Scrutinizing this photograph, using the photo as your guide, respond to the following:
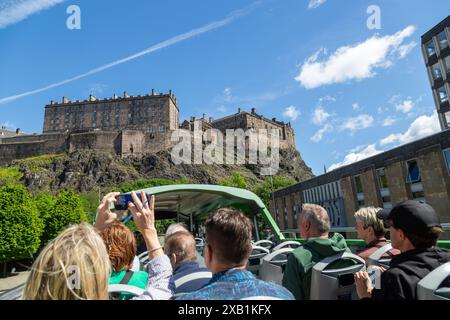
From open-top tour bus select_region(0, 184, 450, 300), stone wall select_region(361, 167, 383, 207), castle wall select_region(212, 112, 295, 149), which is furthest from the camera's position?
castle wall select_region(212, 112, 295, 149)

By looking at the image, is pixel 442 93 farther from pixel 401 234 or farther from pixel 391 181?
pixel 401 234

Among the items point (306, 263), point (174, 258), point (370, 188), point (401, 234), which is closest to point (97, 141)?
point (370, 188)

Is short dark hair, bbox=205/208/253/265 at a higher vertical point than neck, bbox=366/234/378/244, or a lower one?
higher

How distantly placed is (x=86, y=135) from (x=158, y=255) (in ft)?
276

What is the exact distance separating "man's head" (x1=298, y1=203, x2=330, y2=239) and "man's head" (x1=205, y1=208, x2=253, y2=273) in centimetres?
175

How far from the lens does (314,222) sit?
346 centimetres

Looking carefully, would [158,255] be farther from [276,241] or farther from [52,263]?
[276,241]

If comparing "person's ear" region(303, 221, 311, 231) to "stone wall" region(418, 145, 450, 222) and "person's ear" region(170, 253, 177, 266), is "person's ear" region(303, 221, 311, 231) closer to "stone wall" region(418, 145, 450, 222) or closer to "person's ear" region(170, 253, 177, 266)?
"person's ear" region(170, 253, 177, 266)

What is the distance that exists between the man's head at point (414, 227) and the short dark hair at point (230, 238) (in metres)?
1.32

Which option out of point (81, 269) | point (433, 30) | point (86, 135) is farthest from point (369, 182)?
point (86, 135)

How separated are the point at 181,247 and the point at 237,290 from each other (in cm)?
152

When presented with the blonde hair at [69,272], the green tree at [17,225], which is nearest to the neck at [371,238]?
the blonde hair at [69,272]

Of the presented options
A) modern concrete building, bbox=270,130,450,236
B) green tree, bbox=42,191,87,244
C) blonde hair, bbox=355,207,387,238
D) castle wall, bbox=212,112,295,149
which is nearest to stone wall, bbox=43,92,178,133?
castle wall, bbox=212,112,295,149

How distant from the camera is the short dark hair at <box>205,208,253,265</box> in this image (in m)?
1.83
